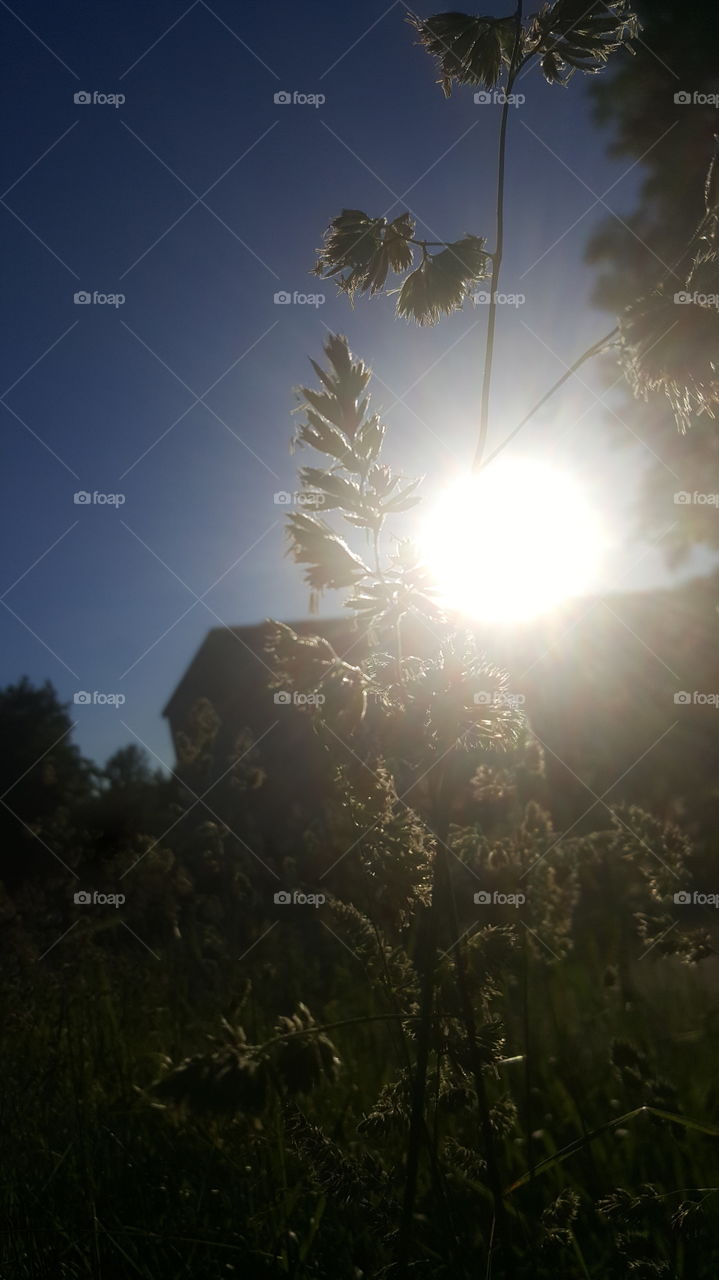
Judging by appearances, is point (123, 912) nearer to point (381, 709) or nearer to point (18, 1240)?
point (18, 1240)
